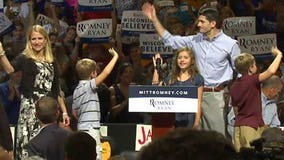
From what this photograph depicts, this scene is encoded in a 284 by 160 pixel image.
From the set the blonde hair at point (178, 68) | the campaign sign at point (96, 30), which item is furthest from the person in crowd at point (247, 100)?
the campaign sign at point (96, 30)

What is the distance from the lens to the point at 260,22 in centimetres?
1374

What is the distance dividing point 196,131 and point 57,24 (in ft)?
38.9

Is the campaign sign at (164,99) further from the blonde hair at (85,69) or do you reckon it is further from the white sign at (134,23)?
the white sign at (134,23)

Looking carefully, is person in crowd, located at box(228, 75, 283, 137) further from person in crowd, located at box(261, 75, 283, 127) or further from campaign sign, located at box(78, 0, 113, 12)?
campaign sign, located at box(78, 0, 113, 12)

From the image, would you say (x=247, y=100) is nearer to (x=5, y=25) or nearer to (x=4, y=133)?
(x=4, y=133)

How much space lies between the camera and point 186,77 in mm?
9578

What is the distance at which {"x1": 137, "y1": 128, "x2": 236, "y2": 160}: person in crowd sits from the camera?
8.11 ft

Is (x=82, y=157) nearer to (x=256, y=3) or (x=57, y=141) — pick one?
(x=57, y=141)

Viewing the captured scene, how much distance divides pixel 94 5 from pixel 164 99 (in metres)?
5.08

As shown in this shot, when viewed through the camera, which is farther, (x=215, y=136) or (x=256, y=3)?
(x=256, y=3)

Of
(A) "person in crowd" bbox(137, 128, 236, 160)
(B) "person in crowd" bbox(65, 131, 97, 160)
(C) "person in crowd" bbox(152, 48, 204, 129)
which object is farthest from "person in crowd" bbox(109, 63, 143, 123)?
(A) "person in crowd" bbox(137, 128, 236, 160)

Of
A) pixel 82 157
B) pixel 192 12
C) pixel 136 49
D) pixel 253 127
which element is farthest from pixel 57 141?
pixel 192 12

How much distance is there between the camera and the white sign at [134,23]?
1374 cm

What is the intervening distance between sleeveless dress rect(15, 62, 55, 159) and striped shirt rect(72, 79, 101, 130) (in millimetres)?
985
